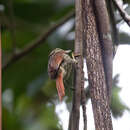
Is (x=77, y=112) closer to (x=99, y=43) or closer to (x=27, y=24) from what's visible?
(x=99, y=43)

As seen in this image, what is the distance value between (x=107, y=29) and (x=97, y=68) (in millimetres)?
153

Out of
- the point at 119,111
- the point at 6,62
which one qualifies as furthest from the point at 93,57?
the point at 6,62

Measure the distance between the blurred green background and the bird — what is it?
45.2 inches

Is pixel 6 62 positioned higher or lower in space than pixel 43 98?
higher

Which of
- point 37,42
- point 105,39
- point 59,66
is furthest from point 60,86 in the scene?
point 37,42

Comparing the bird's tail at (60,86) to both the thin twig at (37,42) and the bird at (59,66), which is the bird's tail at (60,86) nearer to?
the bird at (59,66)

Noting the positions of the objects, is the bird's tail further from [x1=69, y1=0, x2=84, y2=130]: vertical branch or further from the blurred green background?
the blurred green background

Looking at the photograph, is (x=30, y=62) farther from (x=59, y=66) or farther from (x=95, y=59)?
(x=95, y=59)

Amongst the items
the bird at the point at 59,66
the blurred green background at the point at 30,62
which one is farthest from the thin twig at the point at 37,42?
the bird at the point at 59,66

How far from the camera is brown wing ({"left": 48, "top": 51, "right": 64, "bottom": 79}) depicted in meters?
1.01

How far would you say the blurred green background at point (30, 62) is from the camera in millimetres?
2414

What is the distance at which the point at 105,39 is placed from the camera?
0.99 meters

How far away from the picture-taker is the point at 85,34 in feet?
3.11

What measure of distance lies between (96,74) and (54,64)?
0.17 metres
